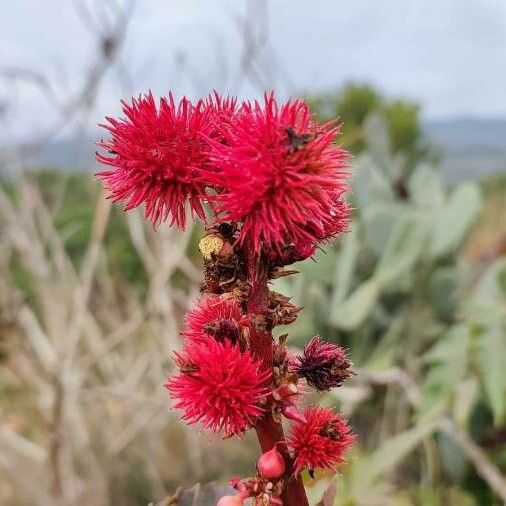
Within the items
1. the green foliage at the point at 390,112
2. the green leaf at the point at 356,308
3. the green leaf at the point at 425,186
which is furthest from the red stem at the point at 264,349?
the green foliage at the point at 390,112

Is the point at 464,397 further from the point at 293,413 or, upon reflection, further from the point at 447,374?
the point at 293,413

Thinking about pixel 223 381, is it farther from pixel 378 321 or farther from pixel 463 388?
pixel 378 321

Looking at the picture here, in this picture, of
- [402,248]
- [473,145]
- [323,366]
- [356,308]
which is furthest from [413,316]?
[473,145]

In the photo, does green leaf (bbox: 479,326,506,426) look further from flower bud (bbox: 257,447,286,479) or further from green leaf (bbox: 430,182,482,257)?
flower bud (bbox: 257,447,286,479)

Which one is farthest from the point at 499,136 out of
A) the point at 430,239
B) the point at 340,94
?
the point at 340,94

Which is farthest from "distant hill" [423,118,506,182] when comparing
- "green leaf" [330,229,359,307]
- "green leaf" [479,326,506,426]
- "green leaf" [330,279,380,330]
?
"green leaf" [479,326,506,426]

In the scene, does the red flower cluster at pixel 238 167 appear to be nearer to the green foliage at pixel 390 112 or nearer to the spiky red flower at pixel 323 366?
the spiky red flower at pixel 323 366

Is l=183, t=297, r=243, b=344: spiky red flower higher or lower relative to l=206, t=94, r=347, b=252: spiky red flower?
lower

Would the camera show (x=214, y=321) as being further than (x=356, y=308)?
No
